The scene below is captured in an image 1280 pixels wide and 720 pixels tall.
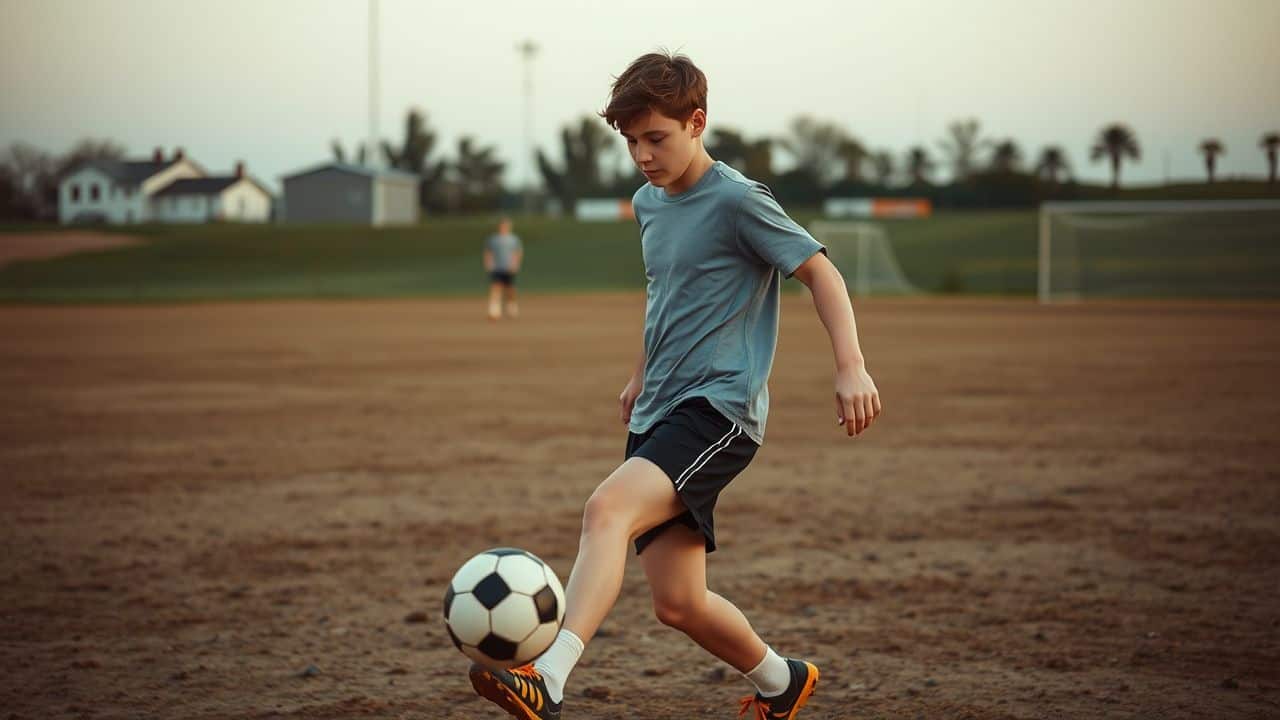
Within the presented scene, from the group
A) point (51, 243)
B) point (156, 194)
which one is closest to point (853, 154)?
point (156, 194)

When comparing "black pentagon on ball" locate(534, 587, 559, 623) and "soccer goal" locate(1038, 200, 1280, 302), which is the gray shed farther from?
"black pentagon on ball" locate(534, 587, 559, 623)

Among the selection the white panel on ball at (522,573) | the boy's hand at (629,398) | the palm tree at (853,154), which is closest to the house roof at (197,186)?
the palm tree at (853,154)

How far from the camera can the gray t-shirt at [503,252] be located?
26891 millimetres

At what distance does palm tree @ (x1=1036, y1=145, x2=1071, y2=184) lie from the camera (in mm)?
76062

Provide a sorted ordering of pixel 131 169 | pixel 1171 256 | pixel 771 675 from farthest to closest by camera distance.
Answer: pixel 131 169 < pixel 1171 256 < pixel 771 675

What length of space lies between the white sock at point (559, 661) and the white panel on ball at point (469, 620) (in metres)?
0.16

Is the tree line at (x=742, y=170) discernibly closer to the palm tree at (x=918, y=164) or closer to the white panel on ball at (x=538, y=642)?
the palm tree at (x=918, y=164)

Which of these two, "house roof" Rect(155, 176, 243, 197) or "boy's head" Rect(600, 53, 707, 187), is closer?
"boy's head" Rect(600, 53, 707, 187)

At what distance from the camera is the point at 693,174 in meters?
3.33

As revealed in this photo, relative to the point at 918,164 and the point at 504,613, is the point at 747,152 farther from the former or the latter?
the point at 504,613

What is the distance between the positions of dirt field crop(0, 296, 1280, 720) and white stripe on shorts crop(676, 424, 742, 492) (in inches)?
40.1

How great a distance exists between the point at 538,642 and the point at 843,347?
1.06 metres

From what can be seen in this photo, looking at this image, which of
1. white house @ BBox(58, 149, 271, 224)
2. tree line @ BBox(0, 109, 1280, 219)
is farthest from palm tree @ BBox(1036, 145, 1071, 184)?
white house @ BBox(58, 149, 271, 224)

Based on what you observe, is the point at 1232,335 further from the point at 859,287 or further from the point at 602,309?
the point at 859,287
